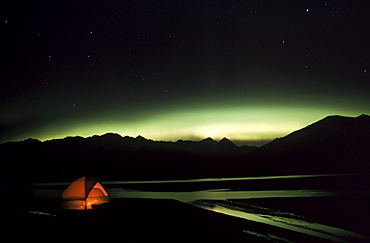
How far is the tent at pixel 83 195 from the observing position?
2120 cm

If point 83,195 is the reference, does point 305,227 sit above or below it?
below

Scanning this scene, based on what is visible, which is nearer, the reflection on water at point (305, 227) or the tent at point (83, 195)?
the reflection on water at point (305, 227)

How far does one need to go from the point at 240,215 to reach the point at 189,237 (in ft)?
20.7

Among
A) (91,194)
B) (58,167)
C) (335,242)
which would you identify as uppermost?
(58,167)

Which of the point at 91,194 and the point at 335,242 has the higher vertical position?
the point at 91,194

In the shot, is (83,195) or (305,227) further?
(83,195)

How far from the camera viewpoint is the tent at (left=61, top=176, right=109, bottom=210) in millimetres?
21203

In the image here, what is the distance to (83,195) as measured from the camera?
2138 cm

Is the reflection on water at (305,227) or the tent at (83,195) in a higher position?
the tent at (83,195)

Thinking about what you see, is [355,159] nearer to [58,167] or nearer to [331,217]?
[58,167]

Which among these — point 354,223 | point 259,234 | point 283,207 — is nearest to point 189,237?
point 259,234

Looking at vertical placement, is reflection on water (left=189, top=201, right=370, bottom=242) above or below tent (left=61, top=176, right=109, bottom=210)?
below

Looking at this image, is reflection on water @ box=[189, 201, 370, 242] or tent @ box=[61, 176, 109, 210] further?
tent @ box=[61, 176, 109, 210]

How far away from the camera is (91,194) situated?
72.0 feet
